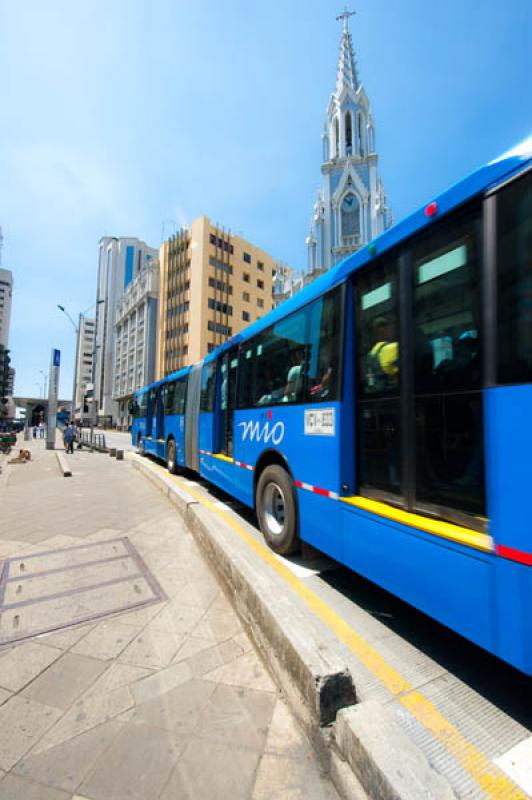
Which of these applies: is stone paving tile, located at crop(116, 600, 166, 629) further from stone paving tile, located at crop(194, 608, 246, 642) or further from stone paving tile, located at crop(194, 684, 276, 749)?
stone paving tile, located at crop(194, 684, 276, 749)

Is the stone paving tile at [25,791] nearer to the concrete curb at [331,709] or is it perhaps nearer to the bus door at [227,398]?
the concrete curb at [331,709]

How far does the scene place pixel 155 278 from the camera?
203ft

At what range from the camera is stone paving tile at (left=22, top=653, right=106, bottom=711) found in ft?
7.43

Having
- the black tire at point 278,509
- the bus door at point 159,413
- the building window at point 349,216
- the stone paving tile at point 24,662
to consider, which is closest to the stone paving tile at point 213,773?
the stone paving tile at point 24,662

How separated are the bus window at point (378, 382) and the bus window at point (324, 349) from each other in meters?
0.23

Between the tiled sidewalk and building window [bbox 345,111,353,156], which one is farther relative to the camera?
building window [bbox 345,111,353,156]

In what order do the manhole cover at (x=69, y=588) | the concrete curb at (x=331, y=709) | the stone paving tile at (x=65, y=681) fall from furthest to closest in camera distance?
the manhole cover at (x=69, y=588)
the stone paving tile at (x=65, y=681)
the concrete curb at (x=331, y=709)

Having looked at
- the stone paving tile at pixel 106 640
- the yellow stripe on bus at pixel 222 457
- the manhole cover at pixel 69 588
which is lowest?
the manhole cover at pixel 69 588

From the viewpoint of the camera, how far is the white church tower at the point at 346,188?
152 feet

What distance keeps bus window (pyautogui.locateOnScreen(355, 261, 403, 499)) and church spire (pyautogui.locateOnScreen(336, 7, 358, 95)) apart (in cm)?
6529

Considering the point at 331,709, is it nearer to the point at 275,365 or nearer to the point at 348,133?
the point at 275,365

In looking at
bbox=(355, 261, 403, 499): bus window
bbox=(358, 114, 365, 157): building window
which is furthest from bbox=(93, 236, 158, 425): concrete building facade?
bbox=(355, 261, 403, 499): bus window

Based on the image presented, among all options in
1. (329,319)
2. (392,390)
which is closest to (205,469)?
(329,319)

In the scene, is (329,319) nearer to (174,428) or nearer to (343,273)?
(343,273)
